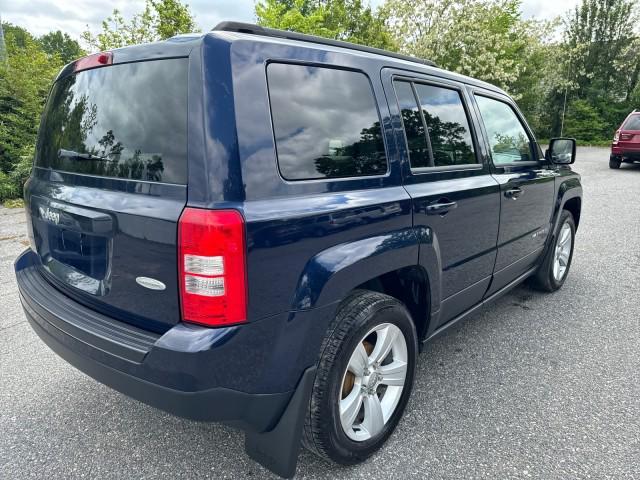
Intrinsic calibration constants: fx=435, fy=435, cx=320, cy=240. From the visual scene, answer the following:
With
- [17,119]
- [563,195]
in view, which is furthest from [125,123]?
[17,119]

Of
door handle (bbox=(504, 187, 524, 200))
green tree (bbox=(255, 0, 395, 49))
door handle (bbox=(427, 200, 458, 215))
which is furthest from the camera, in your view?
green tree (bbox=(255, 0, 395, 49))

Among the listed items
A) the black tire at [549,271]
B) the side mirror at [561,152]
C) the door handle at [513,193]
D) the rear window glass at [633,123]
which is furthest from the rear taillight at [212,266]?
the rear window glass at [633,123]

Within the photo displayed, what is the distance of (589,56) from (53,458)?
30243 mm

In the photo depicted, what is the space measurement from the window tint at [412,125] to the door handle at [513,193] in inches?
36.2

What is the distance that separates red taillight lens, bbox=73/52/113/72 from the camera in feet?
6.22

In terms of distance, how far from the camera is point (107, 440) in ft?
7.23

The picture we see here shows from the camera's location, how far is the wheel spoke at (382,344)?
207 cm

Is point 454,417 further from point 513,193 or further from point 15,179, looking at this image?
point 15,179

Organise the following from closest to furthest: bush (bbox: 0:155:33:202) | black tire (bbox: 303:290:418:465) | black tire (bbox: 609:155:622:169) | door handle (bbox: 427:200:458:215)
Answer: black tire (bbox: 303:290:418:465) < door handle (bbox: 427:200:458:215) < bush (bbox: 0:155:33:202) < black tire (bbox: 609:155:622:169)

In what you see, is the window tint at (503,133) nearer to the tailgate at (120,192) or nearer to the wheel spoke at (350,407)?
the wheel spoke at (350,407)

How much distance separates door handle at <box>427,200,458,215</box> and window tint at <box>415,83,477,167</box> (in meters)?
0.24

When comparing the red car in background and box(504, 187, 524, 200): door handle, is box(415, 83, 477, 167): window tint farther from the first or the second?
the red car in background

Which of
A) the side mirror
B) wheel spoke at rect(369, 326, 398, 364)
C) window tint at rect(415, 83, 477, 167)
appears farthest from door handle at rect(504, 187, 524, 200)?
wheel spoke at rect(369, 326, 398, 364)

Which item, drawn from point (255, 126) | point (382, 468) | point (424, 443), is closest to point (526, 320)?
point (424, 443)
